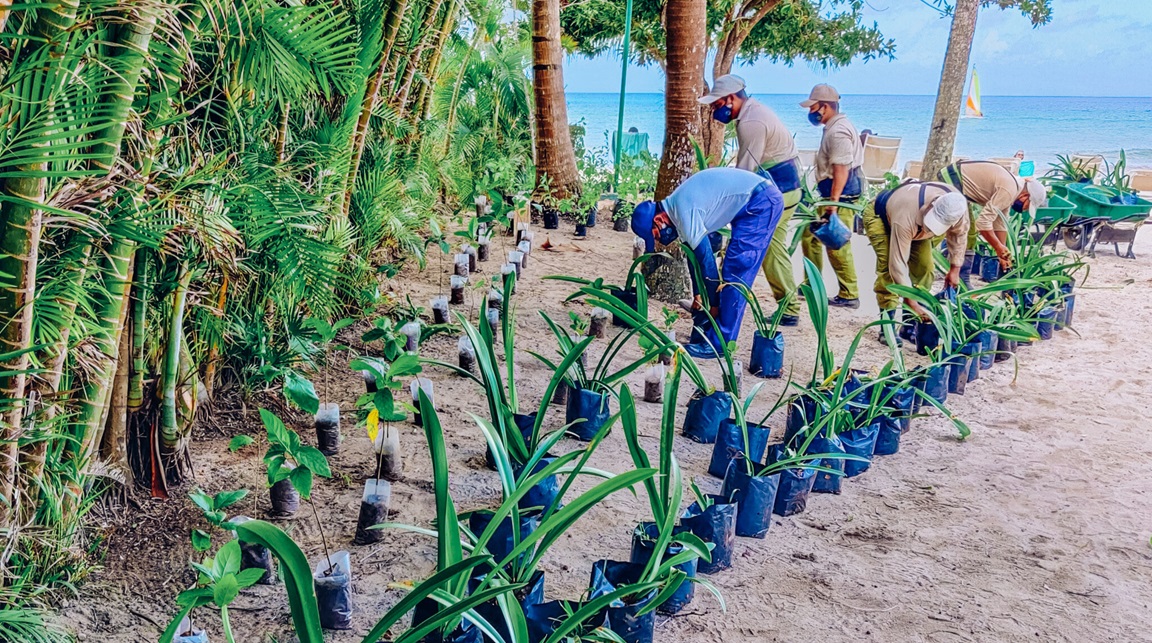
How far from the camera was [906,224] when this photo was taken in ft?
16.3

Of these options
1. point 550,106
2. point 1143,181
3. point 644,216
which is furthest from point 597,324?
point 1143,181

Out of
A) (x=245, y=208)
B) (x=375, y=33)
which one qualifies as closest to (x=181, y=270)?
(x=245, y=208)

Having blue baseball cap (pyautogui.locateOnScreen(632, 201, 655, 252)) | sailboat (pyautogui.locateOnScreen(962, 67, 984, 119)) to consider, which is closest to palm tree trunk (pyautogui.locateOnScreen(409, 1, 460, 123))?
blue baseball cap (pyautogui.locateOnScreen(632, 201, 655, 252))

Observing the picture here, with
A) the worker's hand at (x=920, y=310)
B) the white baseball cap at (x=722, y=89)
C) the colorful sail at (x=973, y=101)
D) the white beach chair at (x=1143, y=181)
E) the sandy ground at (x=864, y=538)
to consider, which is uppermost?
the colorful sail at (x=973, y=101)

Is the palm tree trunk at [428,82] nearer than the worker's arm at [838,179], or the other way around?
the palm tree trunk at [428,82]

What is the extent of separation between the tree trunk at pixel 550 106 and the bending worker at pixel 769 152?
265 cm

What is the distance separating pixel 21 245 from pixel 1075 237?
321 inches

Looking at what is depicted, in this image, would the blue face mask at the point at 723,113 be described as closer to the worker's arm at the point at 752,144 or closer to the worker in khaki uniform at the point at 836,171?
the worker's arm at the point at 752,144

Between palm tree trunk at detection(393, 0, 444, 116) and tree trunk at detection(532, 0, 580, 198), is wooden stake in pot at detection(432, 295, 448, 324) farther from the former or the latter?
tree trunk at detection(532, 0, 580, 198)

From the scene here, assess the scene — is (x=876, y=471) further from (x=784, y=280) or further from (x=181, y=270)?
(x=181, y=270)

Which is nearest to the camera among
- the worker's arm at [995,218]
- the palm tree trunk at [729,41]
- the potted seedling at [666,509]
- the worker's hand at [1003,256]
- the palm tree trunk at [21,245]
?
the palm tree trunk at [21,245]

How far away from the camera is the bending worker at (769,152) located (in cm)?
518

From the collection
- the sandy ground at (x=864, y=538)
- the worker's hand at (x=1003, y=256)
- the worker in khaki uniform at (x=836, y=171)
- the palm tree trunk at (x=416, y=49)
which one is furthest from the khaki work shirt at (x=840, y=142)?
the palm tree trunk at (x=416, y=49)

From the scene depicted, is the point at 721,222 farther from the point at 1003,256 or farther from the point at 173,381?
the point at 173,381
